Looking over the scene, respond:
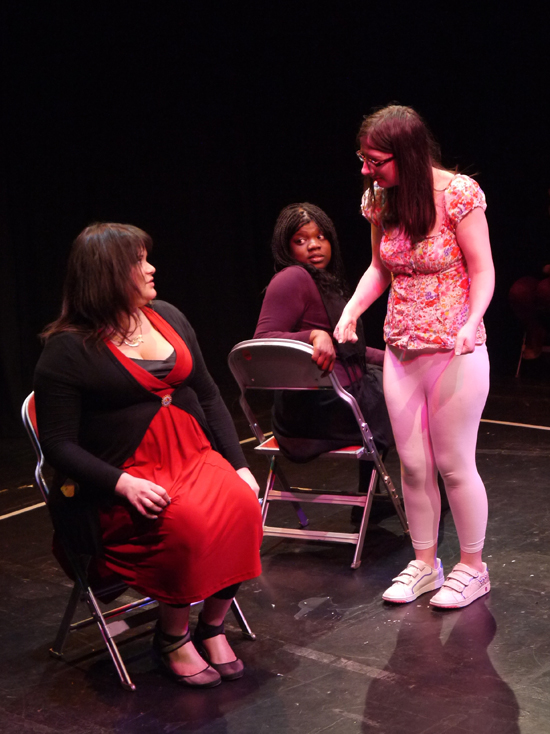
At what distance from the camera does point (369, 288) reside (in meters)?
2.84

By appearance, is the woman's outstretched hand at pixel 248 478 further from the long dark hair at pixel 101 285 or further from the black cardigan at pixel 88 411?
the long dark hair at pixel 101 285

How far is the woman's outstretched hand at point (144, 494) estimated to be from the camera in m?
2.22

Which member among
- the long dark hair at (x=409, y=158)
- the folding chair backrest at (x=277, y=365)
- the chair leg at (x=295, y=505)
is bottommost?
the chair leg at (x=295, y=505)

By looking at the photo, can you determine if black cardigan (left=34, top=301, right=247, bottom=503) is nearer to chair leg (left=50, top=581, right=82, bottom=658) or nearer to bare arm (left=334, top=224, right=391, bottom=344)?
chair leg (left=50, top=581, right=82, bottom=658)

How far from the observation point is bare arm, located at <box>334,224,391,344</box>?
2.72 m

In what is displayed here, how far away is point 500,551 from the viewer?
321 centimetres

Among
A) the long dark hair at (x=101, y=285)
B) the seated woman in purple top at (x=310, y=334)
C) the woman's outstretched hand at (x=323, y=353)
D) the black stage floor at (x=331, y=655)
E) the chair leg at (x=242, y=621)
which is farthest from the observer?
Result: the seated woman in purple top at (x=310, y=334)

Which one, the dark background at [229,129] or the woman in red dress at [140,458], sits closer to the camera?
the woman in red dress at [140,458]

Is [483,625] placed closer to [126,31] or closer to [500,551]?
[500,551]

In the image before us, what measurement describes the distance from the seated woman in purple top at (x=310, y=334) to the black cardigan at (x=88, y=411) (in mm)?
1022

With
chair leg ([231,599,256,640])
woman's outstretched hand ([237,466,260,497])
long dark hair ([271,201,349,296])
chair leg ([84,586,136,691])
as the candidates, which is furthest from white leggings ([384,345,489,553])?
chair leg ([84,586,136,691])

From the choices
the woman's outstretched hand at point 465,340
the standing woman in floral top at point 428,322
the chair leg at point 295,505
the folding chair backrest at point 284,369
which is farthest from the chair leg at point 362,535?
the woman's outstretched hand at point 465,340

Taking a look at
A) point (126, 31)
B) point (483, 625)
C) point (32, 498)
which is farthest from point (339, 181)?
point (483, 625)

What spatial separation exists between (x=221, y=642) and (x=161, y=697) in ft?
0.73
